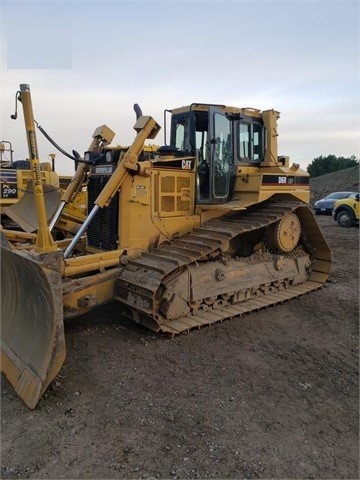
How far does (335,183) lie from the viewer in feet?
135

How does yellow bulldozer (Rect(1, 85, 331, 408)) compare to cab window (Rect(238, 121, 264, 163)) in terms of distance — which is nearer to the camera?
yellow bulldozer (Rect(1, 85, 331, 408))

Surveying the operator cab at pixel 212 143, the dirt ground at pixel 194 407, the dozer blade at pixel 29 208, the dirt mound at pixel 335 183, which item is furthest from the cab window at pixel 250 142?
the dirt mound at pixel 335 183

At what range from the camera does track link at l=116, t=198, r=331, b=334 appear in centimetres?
539

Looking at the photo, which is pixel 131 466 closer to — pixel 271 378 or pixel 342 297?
pixel 271 378

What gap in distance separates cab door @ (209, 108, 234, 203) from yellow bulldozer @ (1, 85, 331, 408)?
2 centimetres

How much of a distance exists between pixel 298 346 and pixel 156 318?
181 cm

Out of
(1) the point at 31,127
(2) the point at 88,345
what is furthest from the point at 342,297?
(1) the point at 31,127

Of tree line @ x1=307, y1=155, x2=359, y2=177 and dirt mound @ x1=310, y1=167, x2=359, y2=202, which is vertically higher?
tree line @ x1=307, y1=155, x2=359, y2=177

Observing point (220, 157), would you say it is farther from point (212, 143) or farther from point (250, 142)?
point (250, 142)


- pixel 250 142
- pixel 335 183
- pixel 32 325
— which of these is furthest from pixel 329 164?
pixel 32 325

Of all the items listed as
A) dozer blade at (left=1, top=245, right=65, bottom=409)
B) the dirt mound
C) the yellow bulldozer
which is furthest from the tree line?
dozer blade at (left=1, top=245, right=65, bottom=409)

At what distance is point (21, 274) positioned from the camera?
471cm

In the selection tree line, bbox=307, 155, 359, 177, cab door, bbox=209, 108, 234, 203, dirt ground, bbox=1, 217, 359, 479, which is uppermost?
tree line, bbox=307, 155, 359, 177

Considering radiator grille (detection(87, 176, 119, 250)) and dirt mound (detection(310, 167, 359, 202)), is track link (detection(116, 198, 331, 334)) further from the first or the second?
dirt mound (detection(310, 167, 359, 202))
